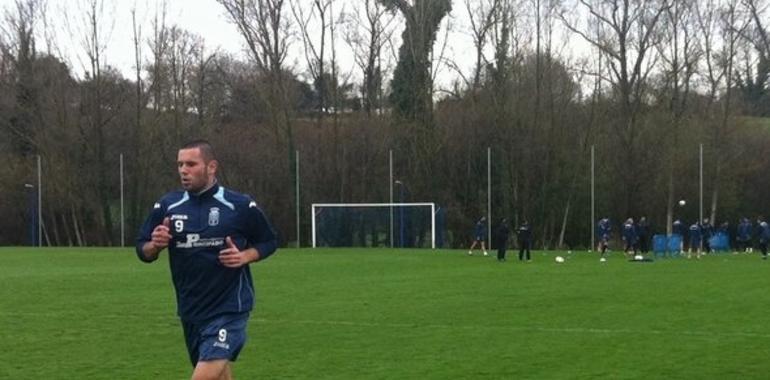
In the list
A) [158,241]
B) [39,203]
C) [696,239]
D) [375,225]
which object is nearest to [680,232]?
[696,239]

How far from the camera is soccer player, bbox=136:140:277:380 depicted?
23.9 ft

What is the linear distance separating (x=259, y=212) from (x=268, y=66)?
202 ft

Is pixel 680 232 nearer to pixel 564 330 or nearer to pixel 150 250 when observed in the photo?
pixel 564 330

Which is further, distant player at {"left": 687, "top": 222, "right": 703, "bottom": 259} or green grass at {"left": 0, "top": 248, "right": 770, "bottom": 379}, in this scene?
distant player at {"left": 687, "top": 222, "right": 703, "bottom": 259}

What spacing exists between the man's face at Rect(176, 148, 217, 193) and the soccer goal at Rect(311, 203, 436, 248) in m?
49.2

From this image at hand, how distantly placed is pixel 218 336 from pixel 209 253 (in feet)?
1.80

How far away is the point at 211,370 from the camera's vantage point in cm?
721

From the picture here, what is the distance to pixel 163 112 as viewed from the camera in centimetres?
7169

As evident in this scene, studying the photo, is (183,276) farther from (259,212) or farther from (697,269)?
(697,269)

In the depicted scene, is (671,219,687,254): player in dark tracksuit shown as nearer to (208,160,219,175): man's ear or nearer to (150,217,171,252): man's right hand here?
(208,160,219,175): man's ear

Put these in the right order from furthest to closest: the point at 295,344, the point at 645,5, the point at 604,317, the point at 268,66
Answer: the point at 268,66 → the point at 645,5 → the point at 604,317 → the point at 295,344

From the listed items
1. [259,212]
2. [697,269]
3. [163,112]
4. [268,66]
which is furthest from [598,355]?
[163,112]

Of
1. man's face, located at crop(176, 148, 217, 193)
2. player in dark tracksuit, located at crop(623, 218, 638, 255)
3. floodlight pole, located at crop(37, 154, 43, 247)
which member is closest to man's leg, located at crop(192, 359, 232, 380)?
man's face, located at crop(176, 148, 217, 193)

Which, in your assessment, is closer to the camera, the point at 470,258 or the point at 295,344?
the point at 295,344
